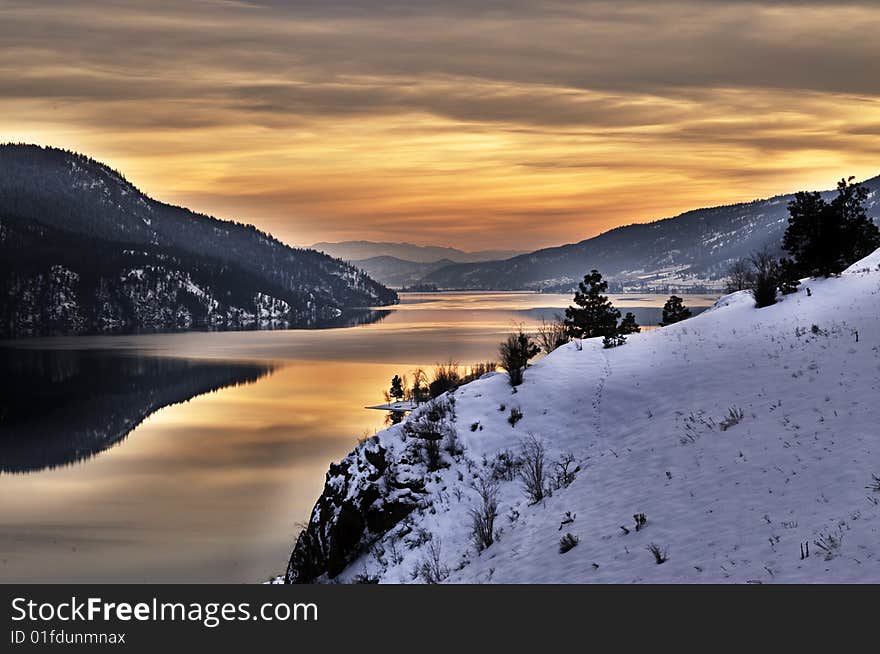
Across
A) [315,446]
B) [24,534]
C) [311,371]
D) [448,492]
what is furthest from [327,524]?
[311,371]

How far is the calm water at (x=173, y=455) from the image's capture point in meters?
43.0

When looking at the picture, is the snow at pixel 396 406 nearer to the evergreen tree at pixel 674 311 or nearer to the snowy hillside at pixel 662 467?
the evergreen tree at pixel 674 311

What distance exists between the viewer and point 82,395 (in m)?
103

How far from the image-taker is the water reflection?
7325cm

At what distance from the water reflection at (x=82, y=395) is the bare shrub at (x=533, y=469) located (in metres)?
55.7

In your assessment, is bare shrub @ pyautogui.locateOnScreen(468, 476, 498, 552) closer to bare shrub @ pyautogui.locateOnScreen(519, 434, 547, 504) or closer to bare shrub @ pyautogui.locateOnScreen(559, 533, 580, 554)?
bare shrub @ pyautogui.locateOnScreen(519, 434, 547, 504)

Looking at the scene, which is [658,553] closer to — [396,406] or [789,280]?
[789,280]

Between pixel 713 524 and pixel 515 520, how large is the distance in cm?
633

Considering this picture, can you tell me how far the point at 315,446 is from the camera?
225 feet

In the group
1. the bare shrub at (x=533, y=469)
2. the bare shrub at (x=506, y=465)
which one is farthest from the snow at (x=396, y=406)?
the bare shrub at (x=506, y=465)

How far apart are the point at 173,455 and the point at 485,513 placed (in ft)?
183

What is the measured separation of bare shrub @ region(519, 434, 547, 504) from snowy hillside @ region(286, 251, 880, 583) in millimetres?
246

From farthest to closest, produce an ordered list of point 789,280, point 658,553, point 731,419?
point 789,280 < point 731,419 < point 658,553

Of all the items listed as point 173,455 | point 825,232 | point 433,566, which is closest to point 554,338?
point 173,455
